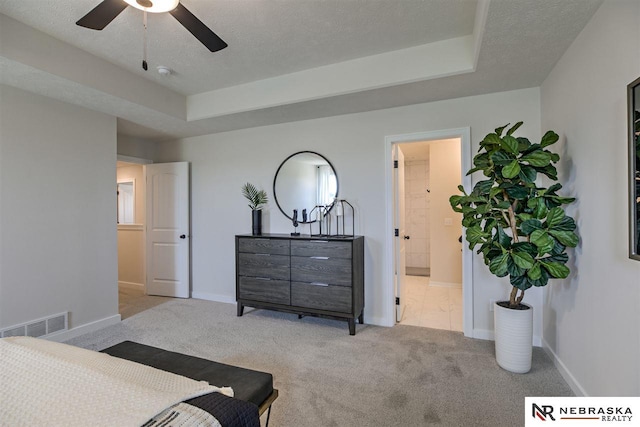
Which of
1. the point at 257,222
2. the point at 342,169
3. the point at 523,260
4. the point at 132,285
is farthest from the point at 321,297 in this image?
the point at 132,285

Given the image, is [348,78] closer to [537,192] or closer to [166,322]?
[537,192]

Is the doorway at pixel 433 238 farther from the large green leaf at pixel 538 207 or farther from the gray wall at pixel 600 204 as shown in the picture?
the large green leaf at pixel 538 207

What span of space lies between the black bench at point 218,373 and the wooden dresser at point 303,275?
160 centimetres

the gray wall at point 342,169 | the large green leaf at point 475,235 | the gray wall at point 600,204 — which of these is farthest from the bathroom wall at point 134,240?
the gray wall at point 600,204

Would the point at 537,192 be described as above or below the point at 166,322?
above

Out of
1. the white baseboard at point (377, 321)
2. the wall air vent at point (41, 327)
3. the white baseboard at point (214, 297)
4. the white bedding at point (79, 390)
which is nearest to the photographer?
the white bedding at point (79, 390)

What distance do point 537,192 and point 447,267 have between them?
10.0 ft

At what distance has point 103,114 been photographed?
3.36 meters

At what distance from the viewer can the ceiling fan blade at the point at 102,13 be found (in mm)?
1580

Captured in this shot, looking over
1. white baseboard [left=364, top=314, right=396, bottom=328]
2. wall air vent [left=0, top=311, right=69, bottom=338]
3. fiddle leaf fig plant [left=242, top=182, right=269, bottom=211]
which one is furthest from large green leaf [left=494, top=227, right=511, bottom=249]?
wall air vent [left=0, top=311, right=69, bottom=338]

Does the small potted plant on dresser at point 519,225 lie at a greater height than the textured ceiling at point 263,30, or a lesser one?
lesser

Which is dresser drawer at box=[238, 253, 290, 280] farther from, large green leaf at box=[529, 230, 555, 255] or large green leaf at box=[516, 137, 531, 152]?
large green leaf at box=[516, 137, 531, 152]

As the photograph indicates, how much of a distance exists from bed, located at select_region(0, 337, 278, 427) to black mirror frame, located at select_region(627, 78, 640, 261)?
1.82 metres

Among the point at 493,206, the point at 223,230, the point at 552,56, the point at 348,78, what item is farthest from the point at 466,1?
the point at 223,230
